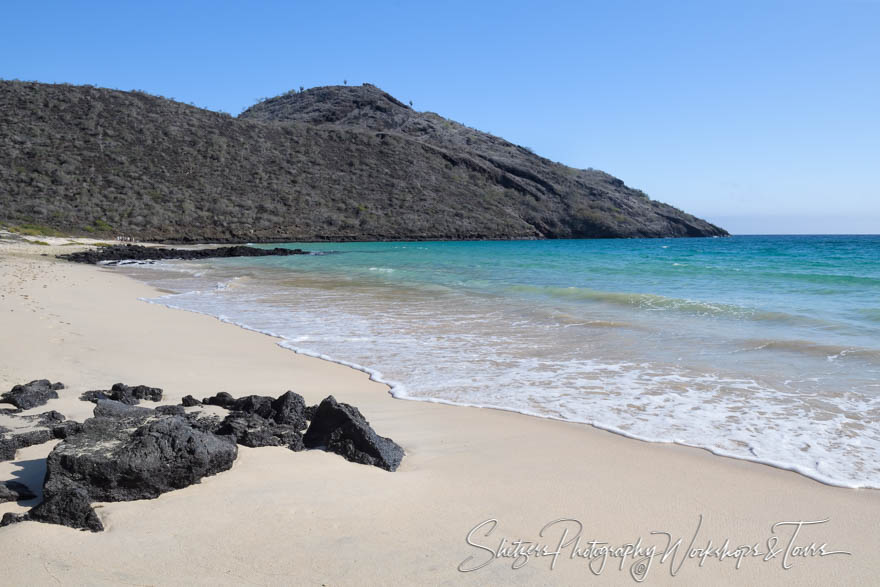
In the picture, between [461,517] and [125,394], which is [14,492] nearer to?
[125,394]

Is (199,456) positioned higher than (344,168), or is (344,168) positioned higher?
(344,168)

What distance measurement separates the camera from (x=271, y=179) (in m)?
57.0

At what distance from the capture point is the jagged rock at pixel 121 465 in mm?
2715

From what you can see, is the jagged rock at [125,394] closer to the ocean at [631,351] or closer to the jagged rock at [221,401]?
the jagged rock at [221,401]

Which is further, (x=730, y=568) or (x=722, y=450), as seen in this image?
(x=722, y=450)

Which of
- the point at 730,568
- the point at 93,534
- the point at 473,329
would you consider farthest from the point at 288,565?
the point at 473,329

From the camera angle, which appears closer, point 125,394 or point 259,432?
point 259,432

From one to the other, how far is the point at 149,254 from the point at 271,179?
96.8ft

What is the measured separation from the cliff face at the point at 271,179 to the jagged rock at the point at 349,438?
42.4 metres

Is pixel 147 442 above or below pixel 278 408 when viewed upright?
above

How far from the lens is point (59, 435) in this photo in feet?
12.4

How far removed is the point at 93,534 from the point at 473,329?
725 centimetres

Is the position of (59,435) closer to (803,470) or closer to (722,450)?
(722,450)

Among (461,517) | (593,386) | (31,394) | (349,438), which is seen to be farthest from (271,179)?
(461,517)
